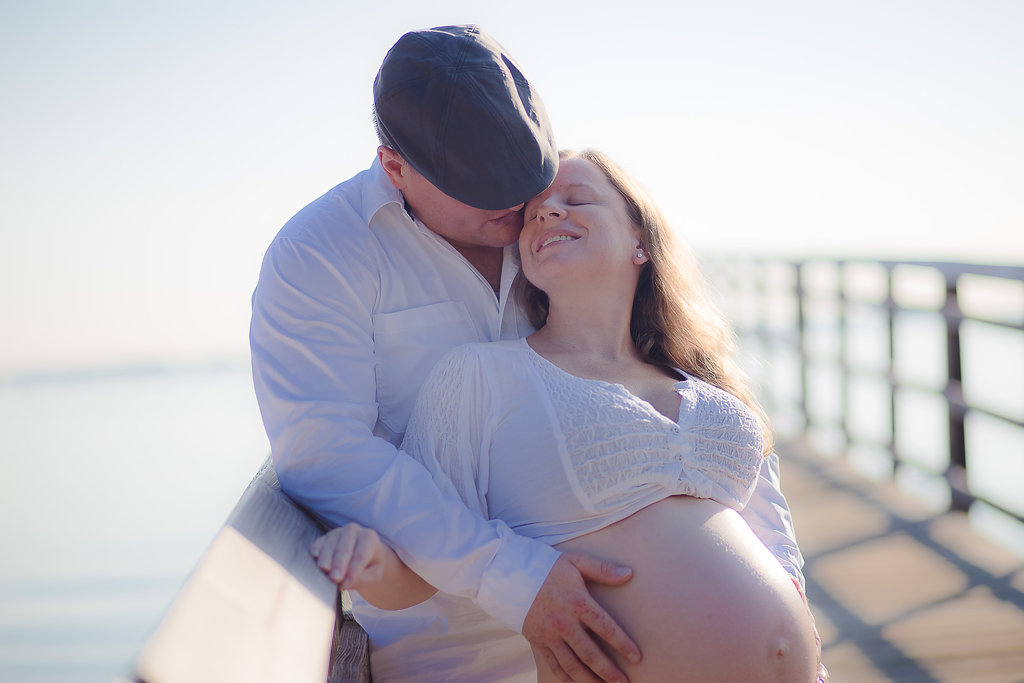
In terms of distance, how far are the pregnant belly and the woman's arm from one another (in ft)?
1.05

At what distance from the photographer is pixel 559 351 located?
1.93 metres

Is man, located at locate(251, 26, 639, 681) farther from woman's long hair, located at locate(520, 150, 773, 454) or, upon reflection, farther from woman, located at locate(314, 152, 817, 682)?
woman's long hair, located at locate(520, 150, 773, 454)

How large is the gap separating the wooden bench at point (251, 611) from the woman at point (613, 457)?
123mm

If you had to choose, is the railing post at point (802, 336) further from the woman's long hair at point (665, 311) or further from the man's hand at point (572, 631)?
the man's hand at point (572, 631)

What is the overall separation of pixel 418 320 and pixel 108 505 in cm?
1133

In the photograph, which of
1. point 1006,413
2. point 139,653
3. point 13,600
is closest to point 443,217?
point 139,653

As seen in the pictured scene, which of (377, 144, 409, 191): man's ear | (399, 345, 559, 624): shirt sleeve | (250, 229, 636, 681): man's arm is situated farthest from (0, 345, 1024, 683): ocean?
(377, 144, 409, 191): man's ear

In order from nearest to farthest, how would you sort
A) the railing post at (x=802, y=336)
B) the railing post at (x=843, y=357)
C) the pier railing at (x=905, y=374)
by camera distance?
the pier railing at (x=905, y=374)
the railing post at (x=843, y=357)
the railing post at (x=802, y=336)

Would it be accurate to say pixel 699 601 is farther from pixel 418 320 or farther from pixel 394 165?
pixel 394 165

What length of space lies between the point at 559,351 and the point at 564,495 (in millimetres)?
403

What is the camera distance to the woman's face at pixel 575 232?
192 centimetres

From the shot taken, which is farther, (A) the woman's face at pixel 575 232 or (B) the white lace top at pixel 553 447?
(A) the woman's face at pixel 575 232

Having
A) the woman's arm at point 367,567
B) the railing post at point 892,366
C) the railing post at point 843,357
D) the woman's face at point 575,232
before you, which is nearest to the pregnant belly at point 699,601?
the woman's arm at point 367,567

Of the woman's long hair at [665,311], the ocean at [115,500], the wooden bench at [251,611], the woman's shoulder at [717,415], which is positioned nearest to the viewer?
the wooden bench at [251,611]
